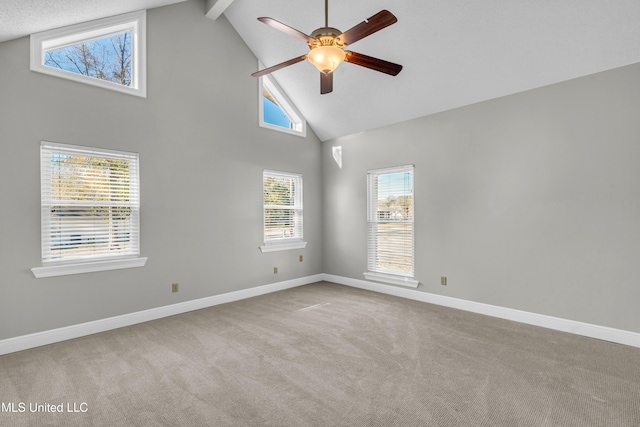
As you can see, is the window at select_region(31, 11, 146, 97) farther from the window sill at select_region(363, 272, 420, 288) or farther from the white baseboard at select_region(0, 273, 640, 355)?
the window sill at select_region(363, 272, 420, 288)

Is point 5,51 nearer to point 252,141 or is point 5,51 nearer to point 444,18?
point 252,141

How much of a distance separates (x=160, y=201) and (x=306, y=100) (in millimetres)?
2897

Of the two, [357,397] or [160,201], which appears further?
[160,201]

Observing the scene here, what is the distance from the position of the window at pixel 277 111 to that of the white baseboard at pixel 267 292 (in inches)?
108

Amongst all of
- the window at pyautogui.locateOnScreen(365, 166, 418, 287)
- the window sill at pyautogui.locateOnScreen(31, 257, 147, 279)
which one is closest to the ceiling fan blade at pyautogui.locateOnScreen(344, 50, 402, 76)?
the window at pyautogui.locateOnScreen(365, 166, 418, 287)

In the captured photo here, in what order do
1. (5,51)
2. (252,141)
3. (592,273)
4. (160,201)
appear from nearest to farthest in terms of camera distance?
(5,51) < (592,273) < (160,201) < (252,141)

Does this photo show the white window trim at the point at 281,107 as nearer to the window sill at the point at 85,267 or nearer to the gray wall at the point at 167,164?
the gray wall at the point at 167,164

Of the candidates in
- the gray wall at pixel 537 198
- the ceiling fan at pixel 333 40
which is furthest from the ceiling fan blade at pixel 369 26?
the gray wall at pixel 537 198

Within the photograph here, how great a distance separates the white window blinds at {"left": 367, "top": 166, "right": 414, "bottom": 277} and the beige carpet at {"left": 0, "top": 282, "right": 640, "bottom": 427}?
4.32 ft

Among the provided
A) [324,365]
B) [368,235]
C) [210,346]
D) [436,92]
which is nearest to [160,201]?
[210,346]

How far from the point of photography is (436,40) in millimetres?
3631

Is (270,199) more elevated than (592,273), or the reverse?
(270,199)

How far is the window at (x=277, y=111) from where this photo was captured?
5.37 m

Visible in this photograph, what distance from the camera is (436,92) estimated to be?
422 cm
